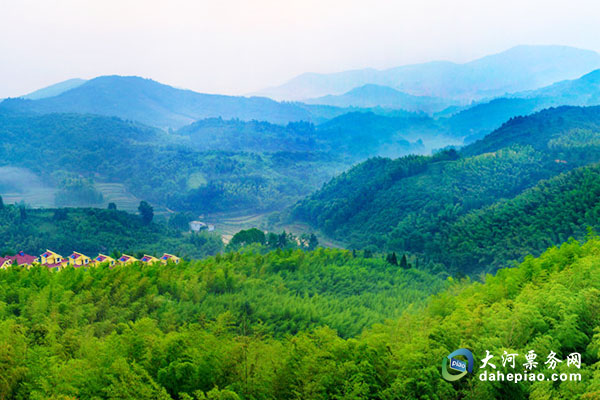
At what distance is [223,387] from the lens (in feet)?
24.7

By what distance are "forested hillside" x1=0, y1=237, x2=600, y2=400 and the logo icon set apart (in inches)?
5.7

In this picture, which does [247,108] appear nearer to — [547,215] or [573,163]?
[573,163]

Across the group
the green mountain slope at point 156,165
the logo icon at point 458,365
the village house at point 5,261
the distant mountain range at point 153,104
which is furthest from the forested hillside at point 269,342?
the distant mountain range at point 153,104

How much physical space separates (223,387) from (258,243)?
23.8 m

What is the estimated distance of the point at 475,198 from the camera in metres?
37.8

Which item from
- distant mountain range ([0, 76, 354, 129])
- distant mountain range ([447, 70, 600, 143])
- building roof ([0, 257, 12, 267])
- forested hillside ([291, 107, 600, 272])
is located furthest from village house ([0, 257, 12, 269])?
distant mountain range ([447, 70, 600, 143])

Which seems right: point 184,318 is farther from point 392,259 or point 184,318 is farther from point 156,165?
point 156,165

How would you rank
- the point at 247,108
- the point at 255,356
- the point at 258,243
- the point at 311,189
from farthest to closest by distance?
the point at 247,108, the point at 311,189, the point at 258,243, the point at 255,356

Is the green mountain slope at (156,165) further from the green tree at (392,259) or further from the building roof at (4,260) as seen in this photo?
the green tree at (392,259)

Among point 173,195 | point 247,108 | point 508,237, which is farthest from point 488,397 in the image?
point 247,108
